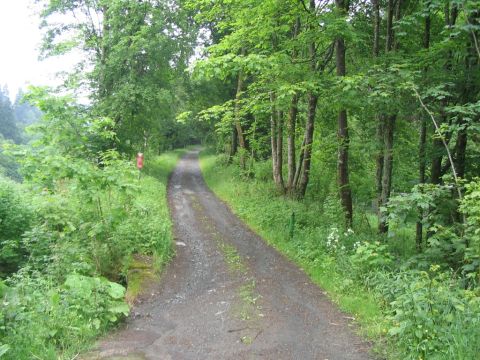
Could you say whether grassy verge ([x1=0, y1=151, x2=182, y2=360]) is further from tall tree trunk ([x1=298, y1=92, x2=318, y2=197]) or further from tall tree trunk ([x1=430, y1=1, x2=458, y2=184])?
tall tree trunk ([x1=430, y1=1, x2=458, y2=184])

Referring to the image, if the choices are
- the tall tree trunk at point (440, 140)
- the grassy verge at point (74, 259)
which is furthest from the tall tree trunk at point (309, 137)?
the grassy verge at point (74, 259)

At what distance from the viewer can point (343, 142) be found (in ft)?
39.5

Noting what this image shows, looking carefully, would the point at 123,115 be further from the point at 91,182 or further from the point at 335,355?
the point at 335,355

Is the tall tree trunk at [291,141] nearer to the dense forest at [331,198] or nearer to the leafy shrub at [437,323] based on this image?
the dense forest at [331,198]

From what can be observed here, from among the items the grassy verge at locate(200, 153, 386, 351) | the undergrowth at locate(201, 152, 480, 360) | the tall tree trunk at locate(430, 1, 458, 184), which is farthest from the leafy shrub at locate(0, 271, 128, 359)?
the tall tree trunk at locate(430, 1, 458, 184)

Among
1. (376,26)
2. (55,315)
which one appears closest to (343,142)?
(376,26)

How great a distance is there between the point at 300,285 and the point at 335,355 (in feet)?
10.5

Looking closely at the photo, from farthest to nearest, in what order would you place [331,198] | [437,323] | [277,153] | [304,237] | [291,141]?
[277,153] → [291,141] → [331,198] → [304,237] → [437,323]

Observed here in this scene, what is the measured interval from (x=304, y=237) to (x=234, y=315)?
16.6 feet

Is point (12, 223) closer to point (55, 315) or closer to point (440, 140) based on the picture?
point (55, 315)

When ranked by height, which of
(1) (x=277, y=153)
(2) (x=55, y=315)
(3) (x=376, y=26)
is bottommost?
(2) (x=55, y=315)

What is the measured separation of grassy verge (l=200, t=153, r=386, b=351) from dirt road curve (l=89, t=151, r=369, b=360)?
0.29m

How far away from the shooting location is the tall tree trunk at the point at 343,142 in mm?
11938

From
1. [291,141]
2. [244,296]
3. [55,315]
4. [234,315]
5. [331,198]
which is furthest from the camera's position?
[291,141]
